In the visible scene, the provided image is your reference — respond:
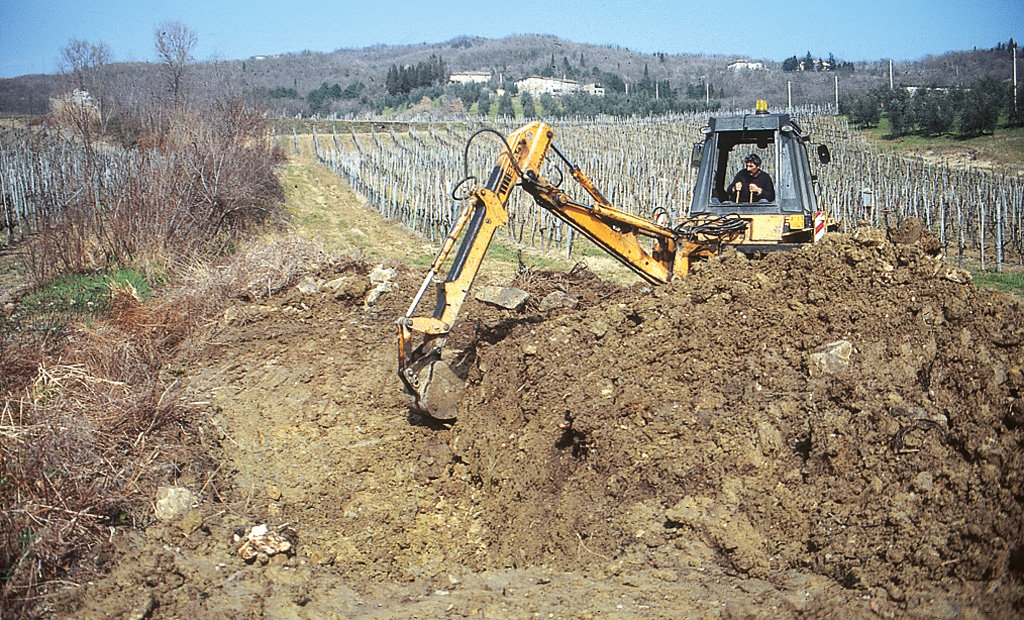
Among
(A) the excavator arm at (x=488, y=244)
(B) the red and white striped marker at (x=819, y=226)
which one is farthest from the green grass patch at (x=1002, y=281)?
(A) the excavator arm at (x=488, y=244)

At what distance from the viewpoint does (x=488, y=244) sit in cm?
621

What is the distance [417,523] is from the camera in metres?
6.08

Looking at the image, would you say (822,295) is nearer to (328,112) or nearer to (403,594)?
(403,594)

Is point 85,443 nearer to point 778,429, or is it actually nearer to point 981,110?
point 778,429

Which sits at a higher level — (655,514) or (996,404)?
(996,404)

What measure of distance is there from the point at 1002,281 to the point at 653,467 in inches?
493

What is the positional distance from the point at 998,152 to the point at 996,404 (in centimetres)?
3325

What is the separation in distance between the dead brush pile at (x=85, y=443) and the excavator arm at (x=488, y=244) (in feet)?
6.13

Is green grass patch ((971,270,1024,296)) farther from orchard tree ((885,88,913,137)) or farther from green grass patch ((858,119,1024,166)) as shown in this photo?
orchard tree ((885,88,913,137))

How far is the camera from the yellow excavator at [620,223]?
20.3ft

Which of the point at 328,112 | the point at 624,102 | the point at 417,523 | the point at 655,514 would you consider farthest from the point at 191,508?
the point at 328,112

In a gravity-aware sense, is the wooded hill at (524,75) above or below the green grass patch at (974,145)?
above

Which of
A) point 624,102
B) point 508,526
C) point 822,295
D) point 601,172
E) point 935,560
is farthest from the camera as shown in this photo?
point 624,102

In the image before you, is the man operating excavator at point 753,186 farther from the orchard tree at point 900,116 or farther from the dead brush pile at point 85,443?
the orchard tree at point 900,116
